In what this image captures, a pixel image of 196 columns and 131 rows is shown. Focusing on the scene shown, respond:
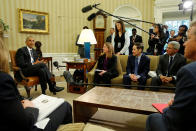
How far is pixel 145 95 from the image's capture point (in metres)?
1.94

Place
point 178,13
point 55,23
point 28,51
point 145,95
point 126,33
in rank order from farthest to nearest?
point 178,13 → point 55,23 → point 126,33 → point 28,51 → point 145,95

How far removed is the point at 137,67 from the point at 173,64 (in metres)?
0.64

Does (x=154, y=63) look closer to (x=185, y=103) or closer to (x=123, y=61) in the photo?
(x=123, y=61)

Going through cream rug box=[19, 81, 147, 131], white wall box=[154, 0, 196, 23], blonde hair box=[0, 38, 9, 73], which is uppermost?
white wall box=[154, 0, 196, 23]

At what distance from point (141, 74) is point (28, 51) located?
91.4 inches

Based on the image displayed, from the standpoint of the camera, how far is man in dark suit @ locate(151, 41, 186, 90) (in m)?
2.72

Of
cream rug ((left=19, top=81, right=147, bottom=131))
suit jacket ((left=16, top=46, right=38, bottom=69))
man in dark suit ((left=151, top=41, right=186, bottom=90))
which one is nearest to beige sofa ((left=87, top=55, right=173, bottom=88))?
man in dark suit ((left=151, top=41, right=186, bottom=90))

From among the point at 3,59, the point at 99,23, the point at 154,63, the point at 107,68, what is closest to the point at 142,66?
the point at 154,63

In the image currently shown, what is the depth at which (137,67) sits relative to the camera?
302cm

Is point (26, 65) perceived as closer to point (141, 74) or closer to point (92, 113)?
point (92, 113)

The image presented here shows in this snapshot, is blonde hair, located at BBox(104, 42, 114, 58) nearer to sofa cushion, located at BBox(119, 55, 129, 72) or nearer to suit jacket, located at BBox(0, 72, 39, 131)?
sofa cushion, located at BBox(119, 55, 129, 72)

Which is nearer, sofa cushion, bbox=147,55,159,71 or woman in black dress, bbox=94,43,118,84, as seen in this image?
woman in black dress, bbox=94,43,118,84

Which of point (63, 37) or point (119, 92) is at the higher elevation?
point (63, 37)

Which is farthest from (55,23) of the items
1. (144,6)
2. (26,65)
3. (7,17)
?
(144,6)
